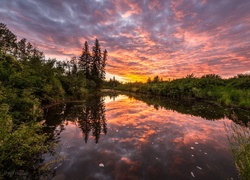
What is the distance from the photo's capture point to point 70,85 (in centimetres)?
2144

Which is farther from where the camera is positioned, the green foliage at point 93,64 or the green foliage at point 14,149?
the green foliage at point 93,64

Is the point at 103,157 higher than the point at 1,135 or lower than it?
lower

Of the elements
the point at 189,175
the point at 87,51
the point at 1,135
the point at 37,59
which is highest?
the point at 87,51

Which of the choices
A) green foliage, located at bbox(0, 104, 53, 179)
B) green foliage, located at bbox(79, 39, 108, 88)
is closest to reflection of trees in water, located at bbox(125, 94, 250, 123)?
green foliage, located at bbox(0, 104, 53, 179)

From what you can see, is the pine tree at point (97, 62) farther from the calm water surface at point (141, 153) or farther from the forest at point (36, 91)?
the calm water surface at point (141, 153)

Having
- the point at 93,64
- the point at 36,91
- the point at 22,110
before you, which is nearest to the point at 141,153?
the point at 22,110

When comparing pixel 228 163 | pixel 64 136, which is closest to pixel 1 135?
pixel 64 136

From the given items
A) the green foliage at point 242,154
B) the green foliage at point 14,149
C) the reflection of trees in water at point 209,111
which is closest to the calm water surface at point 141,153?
the green foliage at point 14,149

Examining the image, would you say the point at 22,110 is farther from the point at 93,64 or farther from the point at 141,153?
the point at 93,64

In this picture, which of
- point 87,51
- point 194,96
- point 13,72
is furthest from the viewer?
point 87,51

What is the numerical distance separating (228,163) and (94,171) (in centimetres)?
513

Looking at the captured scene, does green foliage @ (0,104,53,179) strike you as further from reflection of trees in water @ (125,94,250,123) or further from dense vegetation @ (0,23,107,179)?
reflection of trees in water @ (125,94,250,123)

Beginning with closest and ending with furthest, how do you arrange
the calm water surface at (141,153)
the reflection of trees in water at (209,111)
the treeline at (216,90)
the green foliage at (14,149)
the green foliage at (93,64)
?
the green foliage at (14,149) → the calm water surface at (141,153) → the reflection of trees in water at (209,111) → the treeline at (216,90) → the green foliage at (93,64)

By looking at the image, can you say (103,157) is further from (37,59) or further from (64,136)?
(37,59)
